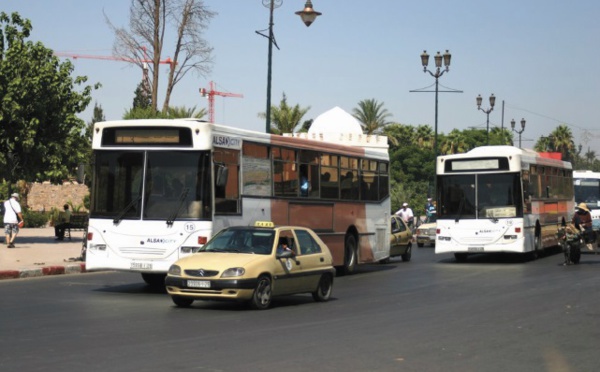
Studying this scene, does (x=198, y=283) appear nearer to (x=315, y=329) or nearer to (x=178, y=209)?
(x=315, y=329)

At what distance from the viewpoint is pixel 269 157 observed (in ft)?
67.2

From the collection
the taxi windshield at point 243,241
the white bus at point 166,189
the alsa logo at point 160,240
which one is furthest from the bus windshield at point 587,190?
the taxi windshield at point 243,241

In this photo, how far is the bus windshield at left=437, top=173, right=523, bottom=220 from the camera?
2850 cm

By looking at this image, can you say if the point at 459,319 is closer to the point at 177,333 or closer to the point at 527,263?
the point at 177,333

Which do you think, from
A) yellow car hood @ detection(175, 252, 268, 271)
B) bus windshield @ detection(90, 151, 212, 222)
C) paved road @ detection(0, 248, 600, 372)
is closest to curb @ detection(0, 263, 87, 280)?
paved road @ detection(0, 248, 600, 372)

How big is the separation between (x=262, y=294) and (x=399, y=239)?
49.0 ft

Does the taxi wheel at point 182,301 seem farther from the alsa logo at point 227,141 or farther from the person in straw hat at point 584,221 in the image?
the person in straw hat at point 584,221

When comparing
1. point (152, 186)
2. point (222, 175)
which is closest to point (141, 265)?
point (152, 186)

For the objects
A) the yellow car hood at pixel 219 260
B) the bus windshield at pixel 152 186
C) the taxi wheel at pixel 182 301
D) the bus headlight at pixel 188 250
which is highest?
the bus windshield at pixel 152 186

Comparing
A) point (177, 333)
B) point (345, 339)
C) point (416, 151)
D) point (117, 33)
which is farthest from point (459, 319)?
point (416, 151)

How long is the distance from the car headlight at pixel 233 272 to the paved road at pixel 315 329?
57cm

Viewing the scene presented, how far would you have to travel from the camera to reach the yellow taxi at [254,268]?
14797mm

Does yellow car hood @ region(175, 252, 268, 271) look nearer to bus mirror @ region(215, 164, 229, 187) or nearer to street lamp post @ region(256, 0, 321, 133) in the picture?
bus mirror @ region(215, 164, 229, 187)

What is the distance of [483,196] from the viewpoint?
28750 millimetres
